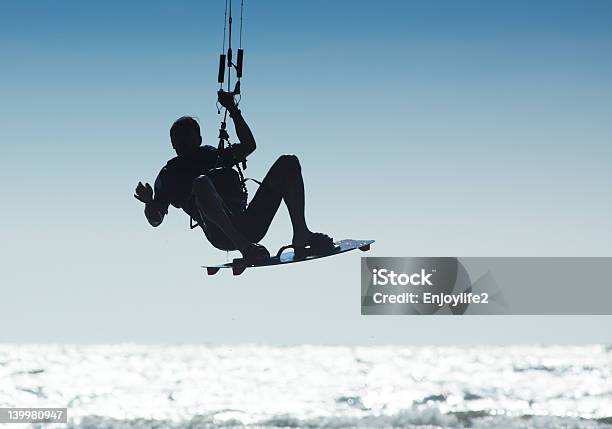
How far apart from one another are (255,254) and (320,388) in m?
70.9

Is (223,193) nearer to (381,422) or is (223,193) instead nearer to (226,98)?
(226,98)

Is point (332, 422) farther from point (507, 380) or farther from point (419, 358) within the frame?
point (419, 358)

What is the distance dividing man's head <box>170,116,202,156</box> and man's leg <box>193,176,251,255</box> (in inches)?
24.1

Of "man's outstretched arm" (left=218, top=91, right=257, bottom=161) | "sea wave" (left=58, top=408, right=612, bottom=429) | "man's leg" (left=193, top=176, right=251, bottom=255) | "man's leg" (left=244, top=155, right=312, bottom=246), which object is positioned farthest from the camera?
"sea wave" (left=58, top=408, right=612, bottom=429)

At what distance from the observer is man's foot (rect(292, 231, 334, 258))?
49.6 feet

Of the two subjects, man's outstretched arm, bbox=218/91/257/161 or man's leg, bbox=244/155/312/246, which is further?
man's leg, bbox=244/155/312/246

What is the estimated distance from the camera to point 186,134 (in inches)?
603

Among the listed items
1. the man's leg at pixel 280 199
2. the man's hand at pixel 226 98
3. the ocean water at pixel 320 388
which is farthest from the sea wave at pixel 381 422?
the man's hand at pixel 226 98

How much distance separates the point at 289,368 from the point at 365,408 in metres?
24.5

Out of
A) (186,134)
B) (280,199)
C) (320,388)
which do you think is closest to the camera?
(186,134)

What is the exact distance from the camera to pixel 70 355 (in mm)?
113500

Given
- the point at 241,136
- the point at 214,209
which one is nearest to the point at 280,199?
the point at 214,209

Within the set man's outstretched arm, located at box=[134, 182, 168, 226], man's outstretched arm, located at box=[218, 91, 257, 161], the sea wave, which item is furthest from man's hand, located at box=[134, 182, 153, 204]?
the sea wave

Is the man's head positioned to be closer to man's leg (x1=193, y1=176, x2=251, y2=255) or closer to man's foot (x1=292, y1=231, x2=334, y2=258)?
man's leg (x1=193, y1=176, x2=251, y2=255)
